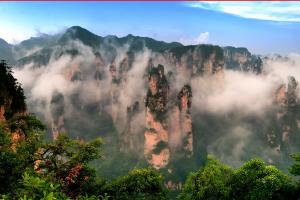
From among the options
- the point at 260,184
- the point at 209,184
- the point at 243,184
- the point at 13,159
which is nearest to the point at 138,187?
the point at 209,184

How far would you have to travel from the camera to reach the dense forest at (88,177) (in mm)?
33594

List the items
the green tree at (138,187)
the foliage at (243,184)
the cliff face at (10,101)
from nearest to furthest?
the green tree at (138,187) → the foliage at (243,184) → the cliff face at (10,101)

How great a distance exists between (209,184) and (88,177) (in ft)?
49.0

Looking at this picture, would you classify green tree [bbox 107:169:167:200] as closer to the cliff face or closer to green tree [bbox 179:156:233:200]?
green tree [bbox 179:156:233:200]

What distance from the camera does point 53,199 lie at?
21.8 metres

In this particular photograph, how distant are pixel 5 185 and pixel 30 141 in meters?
8.17

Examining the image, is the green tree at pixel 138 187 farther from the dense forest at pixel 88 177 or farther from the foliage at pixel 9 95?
the foliage at pixel 9 95

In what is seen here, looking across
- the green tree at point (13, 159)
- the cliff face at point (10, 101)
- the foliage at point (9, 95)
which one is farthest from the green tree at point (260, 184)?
the foliage at point (9, 95)

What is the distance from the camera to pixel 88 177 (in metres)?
39.9

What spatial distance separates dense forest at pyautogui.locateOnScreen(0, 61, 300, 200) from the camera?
33594 mm

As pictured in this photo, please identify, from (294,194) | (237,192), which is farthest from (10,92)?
(294,194)

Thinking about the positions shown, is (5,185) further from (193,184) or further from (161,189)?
(193,184)

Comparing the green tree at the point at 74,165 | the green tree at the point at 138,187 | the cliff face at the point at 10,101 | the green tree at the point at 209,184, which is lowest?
the green tree at the point at 209,184

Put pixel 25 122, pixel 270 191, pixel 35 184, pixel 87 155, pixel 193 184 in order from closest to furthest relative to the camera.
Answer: pixel 35 184 → pixel 87 155 → pixel 270 191 → pixel 193 184 → pixel 25 122
